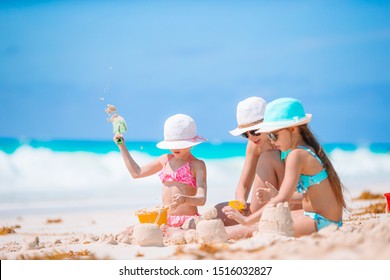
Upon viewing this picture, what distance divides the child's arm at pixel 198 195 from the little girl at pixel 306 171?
2.41 ft

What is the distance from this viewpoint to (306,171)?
147 inches

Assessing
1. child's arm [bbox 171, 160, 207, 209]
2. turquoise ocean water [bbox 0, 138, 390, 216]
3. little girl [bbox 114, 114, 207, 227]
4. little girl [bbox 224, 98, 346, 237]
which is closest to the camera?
Result: little girl [bbox 224, 98, 346, 237]

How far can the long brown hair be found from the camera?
3803 mm

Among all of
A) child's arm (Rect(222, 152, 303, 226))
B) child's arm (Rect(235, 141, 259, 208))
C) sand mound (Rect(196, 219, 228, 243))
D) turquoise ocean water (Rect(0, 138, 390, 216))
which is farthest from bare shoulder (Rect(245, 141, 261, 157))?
turquoise ocean water (Rect(0, 138, 390, 216))

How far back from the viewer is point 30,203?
37.5 ft

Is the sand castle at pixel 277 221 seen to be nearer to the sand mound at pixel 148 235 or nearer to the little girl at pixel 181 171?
the sand mound at pixel 148 235

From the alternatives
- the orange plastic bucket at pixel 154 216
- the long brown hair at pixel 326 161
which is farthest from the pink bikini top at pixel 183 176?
the long brown hair at pixel 326 161

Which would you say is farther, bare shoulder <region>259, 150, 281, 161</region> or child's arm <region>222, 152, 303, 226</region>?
bare shoulder <region>259, 150, 281, 161</region>

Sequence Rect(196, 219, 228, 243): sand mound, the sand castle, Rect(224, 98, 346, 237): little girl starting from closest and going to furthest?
A: the sand castle < Rect(224, 98, 346, 237): little girl < Rect(196, 219, 228, 243): sand mound

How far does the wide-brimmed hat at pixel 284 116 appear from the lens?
3.80m

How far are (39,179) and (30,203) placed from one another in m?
2.92

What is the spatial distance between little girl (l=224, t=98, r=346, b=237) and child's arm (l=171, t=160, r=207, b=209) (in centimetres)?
73

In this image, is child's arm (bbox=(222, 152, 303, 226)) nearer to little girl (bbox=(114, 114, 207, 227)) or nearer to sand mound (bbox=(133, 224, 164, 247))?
sand mound (bbox=(133, 224, 164, 247))

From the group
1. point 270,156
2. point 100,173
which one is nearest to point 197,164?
point 270,156
